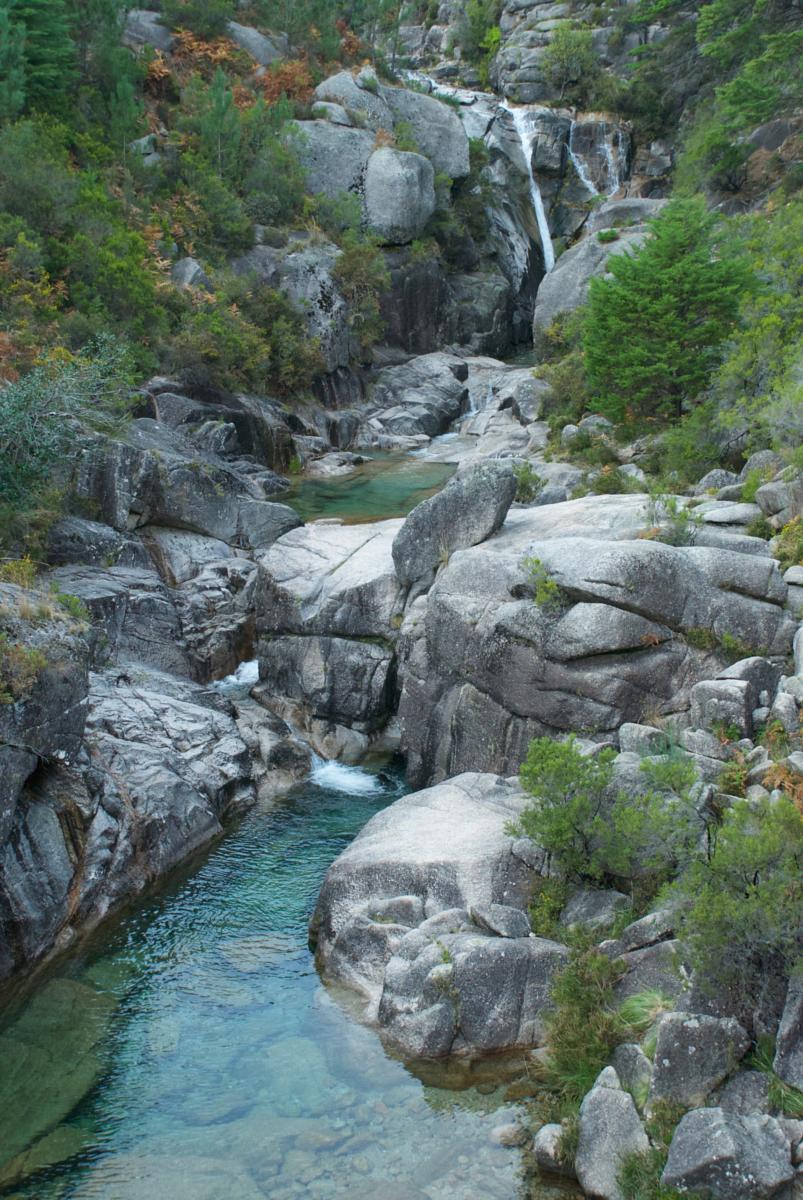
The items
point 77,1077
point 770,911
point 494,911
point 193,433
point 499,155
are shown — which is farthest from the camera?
point 499,155

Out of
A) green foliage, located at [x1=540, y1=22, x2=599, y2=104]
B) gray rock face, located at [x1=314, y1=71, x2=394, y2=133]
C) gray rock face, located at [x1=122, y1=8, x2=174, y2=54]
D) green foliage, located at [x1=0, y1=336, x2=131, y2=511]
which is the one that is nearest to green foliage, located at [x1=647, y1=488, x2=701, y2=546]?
green foliage, located at [x1=0, y1=336, x2=131, y2=511]

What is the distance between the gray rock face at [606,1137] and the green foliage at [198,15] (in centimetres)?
5189

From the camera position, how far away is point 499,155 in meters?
54.2

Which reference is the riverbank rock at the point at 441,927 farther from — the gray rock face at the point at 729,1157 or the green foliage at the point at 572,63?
the green foliage at the point at 572,63

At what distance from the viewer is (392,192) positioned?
150 feet

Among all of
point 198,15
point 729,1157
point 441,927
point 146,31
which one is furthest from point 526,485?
point 198,15

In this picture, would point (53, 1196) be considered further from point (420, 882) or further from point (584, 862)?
point (584, 862)

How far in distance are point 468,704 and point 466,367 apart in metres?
31.9

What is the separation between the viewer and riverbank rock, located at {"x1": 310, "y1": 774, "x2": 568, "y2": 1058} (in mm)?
10867

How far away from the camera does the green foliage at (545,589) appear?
1573 centimetres

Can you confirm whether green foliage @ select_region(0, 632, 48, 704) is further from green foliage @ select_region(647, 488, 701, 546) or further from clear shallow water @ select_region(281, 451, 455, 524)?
clear shallow water @ select_region(281, 451, 455, 524)

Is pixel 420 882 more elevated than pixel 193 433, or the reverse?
pixel 193 433

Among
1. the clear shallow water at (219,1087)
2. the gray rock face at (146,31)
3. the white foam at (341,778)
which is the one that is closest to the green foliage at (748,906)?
the clear shallow water at (219,1087)

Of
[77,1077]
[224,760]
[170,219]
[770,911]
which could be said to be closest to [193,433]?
[170,219]
